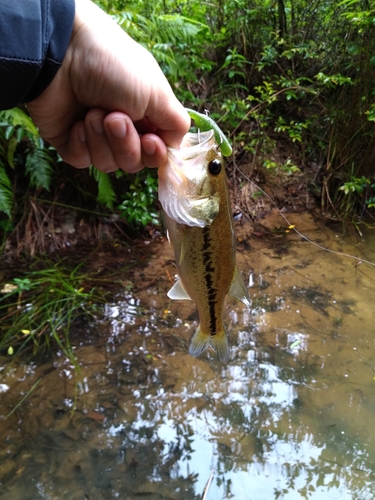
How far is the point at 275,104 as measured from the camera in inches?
207

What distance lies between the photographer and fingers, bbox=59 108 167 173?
1.33 m

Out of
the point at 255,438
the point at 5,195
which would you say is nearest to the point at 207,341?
the point at 255,438

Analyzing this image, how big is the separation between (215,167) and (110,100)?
0.45 m

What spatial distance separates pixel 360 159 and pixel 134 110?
4.19 meters

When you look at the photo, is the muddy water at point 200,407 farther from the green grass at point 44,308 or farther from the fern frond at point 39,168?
the fern frond at point 39,168

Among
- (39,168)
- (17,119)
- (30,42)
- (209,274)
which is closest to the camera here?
(30,42)

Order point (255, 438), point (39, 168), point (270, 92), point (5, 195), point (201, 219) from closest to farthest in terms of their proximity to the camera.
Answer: point (201, 219), point (255, 438), point (5, 195), point (39, 168), point (270, 92)

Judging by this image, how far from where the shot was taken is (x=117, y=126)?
1312 mm

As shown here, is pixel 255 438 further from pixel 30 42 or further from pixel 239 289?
pixel 30 42

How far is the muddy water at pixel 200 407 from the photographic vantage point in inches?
94.3

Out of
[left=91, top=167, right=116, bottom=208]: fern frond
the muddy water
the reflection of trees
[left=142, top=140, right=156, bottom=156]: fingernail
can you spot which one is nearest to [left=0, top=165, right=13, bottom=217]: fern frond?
[left=91, top=167, right=116, bottom=208]: fern frond

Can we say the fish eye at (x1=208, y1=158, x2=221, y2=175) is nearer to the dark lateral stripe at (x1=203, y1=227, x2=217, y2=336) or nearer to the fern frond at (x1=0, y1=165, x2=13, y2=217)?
the dark lateral stripe at (x1=203, y1=227, x2=217, y2=336)

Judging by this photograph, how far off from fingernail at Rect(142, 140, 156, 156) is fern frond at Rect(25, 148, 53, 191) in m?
2.64

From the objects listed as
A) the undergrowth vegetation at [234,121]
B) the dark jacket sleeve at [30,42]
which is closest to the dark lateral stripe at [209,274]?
the dark jacket sleeve at [30,42]
